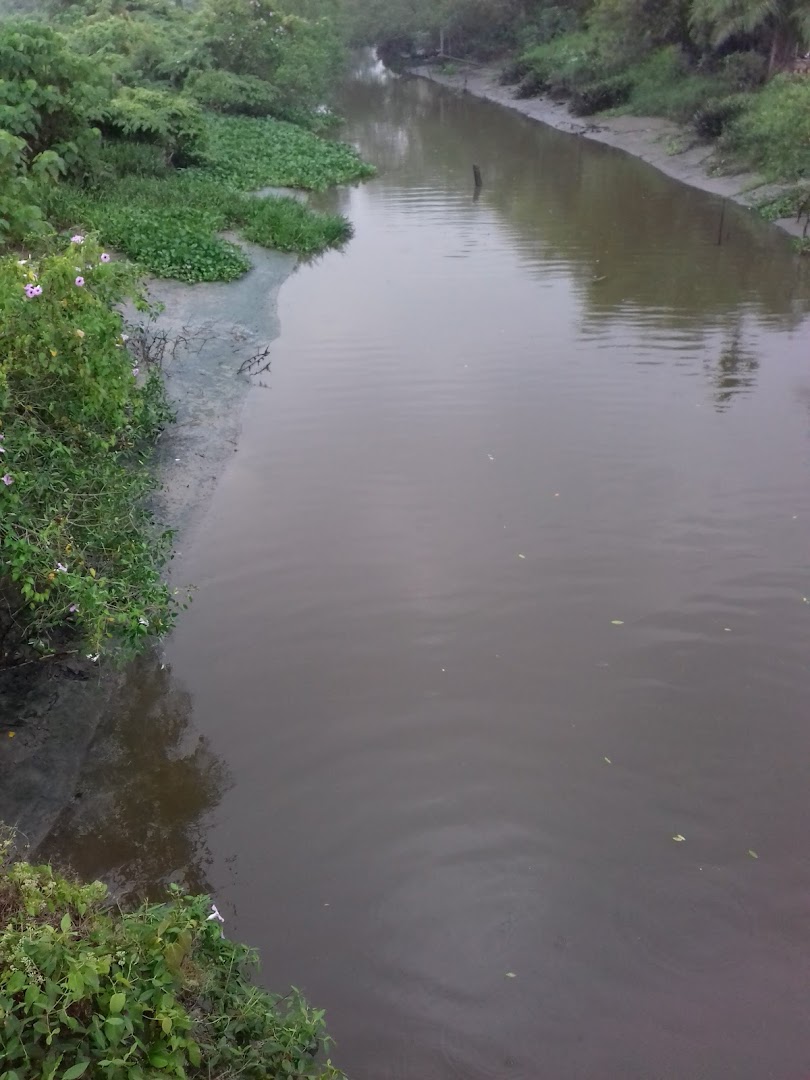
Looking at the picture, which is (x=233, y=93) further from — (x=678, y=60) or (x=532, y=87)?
(x=532, y=87)

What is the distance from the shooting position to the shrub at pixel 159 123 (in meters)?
16.7

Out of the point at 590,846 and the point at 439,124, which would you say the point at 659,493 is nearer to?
the point at 590,846

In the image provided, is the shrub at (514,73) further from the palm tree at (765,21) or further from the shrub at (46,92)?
the shrub at (46,92)

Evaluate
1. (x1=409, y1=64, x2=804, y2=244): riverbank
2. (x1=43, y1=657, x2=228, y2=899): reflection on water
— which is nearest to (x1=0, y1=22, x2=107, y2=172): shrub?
(x1=43, y1=657, x2=228, y2=899): reflection on water

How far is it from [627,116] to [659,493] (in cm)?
2350

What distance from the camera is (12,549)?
4078 millimetres

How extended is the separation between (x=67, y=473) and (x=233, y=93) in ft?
77.3

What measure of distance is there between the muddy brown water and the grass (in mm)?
3395

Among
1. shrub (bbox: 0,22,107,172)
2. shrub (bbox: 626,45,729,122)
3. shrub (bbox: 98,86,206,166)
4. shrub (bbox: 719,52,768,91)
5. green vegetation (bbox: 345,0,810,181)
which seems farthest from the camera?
shrub (bbox: 626,45,729,122)

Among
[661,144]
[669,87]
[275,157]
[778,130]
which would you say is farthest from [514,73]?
[778,130]

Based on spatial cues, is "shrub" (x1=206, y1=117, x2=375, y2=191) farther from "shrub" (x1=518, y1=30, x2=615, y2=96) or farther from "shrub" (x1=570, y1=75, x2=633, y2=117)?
"shrub" (x1=518, y1=30, x2=615, y2=96)

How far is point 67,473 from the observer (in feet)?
15.6

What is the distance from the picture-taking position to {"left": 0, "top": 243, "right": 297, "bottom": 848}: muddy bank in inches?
195

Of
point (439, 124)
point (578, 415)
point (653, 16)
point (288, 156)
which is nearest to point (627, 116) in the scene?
point (653, 16)
